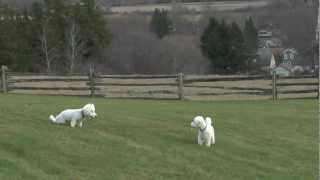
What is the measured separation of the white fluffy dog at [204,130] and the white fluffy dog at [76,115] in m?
1.65

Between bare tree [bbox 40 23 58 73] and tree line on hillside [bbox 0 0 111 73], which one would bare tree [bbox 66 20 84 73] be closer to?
tree line on hillside [bbox 0 0 111 73]

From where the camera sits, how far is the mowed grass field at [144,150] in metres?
9.14

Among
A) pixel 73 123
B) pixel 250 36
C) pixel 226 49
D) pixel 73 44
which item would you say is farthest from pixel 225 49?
pixel 73 123

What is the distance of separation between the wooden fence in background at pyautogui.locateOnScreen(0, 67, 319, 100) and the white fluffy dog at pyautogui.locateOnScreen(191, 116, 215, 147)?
564 inches

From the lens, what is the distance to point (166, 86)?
2831 cm

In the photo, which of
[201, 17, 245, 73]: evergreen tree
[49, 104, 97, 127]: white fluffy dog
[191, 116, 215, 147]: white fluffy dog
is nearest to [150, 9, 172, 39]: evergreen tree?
[201, 17, 245, 73]: evergreen tree

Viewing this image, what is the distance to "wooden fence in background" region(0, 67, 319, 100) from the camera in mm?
26391

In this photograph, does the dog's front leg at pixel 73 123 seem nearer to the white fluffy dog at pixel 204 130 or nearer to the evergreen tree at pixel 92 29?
the white fluffy dog at pixel 204 130

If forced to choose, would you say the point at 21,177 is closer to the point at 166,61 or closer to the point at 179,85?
the point at 179,85

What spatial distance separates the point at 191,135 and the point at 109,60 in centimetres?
5138

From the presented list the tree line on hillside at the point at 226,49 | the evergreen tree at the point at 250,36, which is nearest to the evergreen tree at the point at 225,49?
the tree line on hillside at the point at 226,49

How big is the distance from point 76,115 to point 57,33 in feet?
127

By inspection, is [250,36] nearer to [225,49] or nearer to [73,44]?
[225,49]

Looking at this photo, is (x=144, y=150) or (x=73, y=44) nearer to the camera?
(x=144, y=150)
